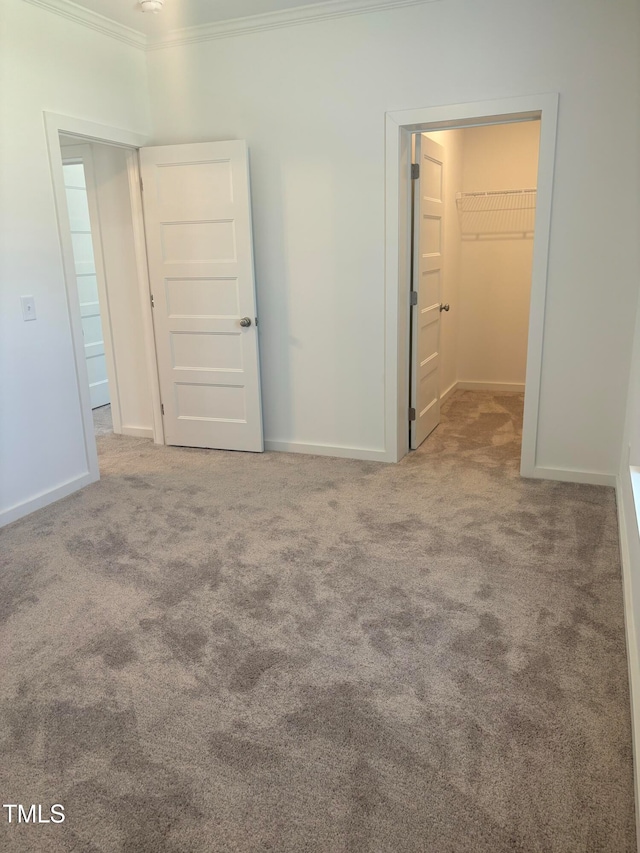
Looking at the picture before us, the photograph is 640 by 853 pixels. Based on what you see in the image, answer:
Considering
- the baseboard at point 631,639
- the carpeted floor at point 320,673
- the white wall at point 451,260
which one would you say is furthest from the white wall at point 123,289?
the baseboard at point 631,639

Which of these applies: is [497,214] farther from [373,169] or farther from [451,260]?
[373,169]

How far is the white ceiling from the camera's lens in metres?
3.62

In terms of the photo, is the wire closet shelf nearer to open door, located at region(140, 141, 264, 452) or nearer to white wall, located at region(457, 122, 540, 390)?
white wall, located at region(457, 122, 540, 390)

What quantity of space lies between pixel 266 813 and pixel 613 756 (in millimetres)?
982

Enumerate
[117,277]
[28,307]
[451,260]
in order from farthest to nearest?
[451,260], [117,277], [28,307]

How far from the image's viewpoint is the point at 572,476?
12.5ft

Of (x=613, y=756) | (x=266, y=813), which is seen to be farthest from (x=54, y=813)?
(x=613, y=756)

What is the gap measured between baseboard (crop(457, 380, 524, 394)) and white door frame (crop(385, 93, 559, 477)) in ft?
7.35

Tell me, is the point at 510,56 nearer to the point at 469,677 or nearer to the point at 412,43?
the point at 412,43

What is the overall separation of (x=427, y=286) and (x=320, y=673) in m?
3.07

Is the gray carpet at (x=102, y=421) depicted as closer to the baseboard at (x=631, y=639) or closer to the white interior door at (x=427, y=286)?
the white interior door at (x=427, y=286)

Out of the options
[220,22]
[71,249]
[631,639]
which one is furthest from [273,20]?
[631,639]

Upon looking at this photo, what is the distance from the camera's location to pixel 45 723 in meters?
1.98

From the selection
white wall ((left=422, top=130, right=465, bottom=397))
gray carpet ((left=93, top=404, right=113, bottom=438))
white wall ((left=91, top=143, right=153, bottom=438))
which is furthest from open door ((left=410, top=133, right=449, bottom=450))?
gray carpet ((left=93, top=404, right=113, bottom=438))
